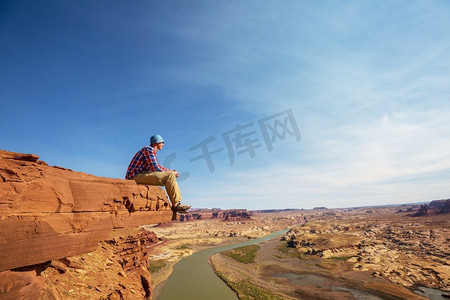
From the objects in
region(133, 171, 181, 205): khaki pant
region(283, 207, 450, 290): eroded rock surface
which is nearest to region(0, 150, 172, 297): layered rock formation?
region(133, 171, 181, 205): khaki pant

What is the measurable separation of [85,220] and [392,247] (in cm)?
6529

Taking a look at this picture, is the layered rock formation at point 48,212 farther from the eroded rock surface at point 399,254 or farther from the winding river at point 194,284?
the eroded rock surface at point 399,254

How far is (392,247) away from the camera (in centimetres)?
4969

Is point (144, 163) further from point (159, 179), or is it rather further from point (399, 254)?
point (399, 254)

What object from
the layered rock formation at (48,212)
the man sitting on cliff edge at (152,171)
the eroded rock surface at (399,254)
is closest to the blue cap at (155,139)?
the man sitting on cliff edge at (152,171)

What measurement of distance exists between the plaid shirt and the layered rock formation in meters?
0.96

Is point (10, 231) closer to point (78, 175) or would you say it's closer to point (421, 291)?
point (78, 175)

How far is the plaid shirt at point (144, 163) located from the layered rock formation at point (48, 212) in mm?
962

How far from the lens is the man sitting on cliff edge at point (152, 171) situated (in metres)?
6.22

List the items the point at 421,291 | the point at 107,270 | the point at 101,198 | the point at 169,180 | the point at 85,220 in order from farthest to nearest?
the point at 421,291 < the point at 107,270 < the point at 169,180 < the point at 101,198 < the point at 85,220

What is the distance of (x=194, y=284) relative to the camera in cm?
3444

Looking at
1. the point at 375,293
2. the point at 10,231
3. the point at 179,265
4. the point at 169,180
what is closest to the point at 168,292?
the point at 179,265

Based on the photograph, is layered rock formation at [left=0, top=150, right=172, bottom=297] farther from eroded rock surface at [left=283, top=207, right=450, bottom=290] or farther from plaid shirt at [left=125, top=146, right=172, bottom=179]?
eroded rock surface at [left=283, top=207, right=450, bottom=290]

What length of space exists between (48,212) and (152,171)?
113 inches
